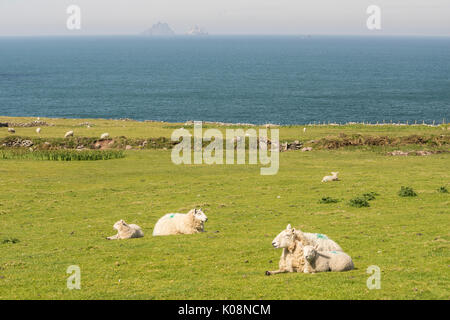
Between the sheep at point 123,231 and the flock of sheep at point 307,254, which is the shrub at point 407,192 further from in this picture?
the sheep at point 123,231

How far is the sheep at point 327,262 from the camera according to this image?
50.7 feet

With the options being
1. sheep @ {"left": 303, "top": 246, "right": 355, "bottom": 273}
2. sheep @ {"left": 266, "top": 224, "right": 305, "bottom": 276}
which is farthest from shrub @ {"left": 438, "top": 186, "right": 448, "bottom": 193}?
sheep @ {"left": 266, "top": 224, "right": 305, "bottom": 276}

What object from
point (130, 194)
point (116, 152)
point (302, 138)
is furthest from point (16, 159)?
point (302, 138)

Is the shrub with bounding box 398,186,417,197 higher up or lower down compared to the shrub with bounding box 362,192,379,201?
higher up

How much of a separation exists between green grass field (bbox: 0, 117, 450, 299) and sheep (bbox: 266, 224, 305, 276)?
62 centimetres

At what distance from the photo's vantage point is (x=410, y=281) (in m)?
14.4

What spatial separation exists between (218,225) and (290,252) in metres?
9.63

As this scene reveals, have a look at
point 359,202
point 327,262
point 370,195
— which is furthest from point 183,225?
point 370,195

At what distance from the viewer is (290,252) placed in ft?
51.7

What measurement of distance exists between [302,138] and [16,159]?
33054 mm

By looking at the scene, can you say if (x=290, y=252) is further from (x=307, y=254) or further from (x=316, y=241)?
(x=316, y=241)

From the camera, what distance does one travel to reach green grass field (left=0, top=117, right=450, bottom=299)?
1463cm

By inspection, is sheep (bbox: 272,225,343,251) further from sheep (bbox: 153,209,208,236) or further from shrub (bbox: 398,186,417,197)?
shrub (bbox: 398,186,417,197)
